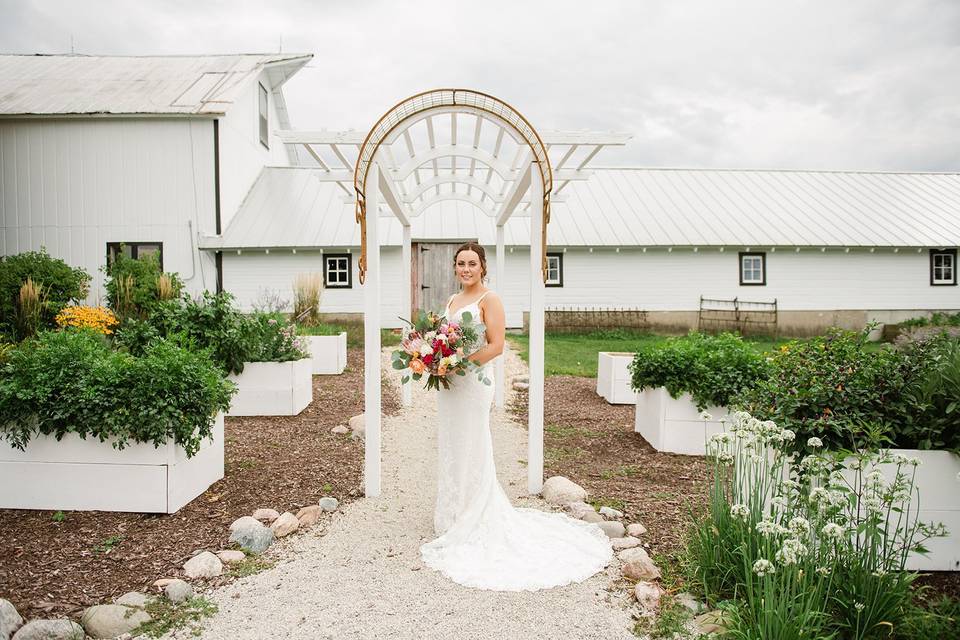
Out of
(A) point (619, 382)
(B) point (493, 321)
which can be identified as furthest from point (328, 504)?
(A) point (619, 382)

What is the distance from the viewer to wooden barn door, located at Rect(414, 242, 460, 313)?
56.8 feet

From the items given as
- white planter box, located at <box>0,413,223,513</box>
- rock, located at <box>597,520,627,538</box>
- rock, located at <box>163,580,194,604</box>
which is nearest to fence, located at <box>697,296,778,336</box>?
rock, located at <box>597,520,627,538</box>

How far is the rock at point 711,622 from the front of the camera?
2838 millimetres

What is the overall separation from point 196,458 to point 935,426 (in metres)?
Answer: 5.05

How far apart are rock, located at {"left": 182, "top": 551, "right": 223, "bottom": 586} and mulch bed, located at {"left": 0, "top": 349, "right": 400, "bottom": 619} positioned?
0.26ft

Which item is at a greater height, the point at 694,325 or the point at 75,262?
the point at 75,262

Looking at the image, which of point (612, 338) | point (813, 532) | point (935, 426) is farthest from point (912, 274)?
point (813, 532)

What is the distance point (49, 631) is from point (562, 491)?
338cm

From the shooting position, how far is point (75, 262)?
16281 millimetres

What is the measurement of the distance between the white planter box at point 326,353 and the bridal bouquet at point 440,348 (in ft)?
21.9

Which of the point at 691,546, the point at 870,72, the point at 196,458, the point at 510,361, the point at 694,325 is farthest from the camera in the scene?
the point at 694,325

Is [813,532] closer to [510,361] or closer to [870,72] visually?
[510,361]

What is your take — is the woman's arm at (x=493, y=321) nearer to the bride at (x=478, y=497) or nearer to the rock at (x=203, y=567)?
the bride at (x=478, y=497)

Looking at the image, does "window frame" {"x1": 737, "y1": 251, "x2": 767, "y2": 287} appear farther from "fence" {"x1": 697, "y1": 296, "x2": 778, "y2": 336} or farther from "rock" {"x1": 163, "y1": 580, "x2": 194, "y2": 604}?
"rock" {"x1": 163, "y1": 580, "x2": 194, "y2": 604}
